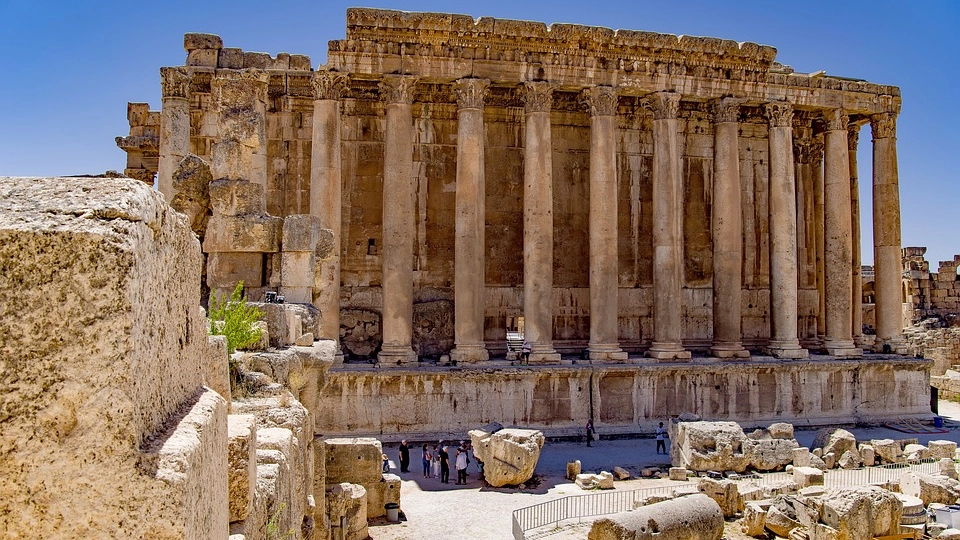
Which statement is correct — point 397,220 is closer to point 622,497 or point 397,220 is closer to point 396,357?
point 396,357

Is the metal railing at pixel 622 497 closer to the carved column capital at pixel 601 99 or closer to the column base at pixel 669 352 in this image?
the column base at pixel 669 352

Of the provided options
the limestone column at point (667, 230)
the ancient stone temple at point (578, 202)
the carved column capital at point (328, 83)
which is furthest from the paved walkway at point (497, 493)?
the carved column capital at point (328, 83)

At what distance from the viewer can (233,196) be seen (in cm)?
1088

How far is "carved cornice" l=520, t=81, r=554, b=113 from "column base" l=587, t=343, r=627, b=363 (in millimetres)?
6930

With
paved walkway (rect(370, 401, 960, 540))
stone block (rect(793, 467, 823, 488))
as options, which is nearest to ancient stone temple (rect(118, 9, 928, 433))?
paved walkway (rect(370, 401, 960, 540))

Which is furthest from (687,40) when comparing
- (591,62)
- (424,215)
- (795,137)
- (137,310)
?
(137,310)

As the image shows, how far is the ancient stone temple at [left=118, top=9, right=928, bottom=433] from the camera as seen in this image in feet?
68.2

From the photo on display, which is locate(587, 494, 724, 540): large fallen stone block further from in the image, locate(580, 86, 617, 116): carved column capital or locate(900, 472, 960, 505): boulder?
locate(580, 86, 617, 116): carved column capital

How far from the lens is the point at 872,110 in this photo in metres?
24.9

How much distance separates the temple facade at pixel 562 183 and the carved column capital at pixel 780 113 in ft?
0.25

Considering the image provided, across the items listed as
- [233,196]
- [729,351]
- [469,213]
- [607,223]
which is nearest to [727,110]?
[607,223]

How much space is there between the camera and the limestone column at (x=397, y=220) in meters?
20.6

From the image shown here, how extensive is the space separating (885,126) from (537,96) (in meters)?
12.2

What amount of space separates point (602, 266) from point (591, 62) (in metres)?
5.91
